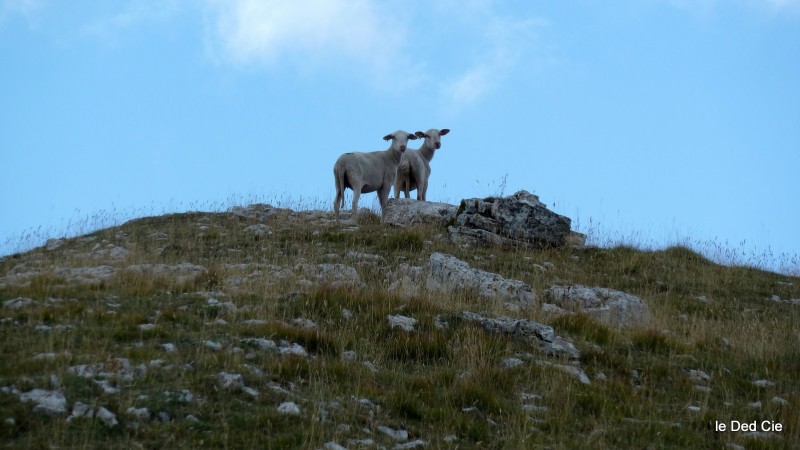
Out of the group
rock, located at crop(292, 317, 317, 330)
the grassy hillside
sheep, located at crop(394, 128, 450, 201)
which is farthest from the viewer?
sheep, located at crop(394, 128, 450, 201)

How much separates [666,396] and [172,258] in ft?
28.8

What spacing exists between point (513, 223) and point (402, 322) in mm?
9687

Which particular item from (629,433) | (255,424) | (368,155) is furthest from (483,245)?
(255,424)

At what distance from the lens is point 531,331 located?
10844 mm

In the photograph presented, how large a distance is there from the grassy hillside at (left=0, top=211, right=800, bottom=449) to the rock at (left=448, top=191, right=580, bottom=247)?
5184 mm

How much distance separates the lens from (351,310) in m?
11.0

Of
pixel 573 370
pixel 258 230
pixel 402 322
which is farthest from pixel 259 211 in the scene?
pixel 573 370

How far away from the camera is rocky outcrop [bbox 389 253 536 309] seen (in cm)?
1313

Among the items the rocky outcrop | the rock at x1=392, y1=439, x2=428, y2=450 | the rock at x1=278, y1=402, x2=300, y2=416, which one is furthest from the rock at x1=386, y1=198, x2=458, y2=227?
the rock at x1=392, y1=439, x2=428, y2=450

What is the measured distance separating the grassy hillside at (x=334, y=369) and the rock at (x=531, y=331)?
0.20 m

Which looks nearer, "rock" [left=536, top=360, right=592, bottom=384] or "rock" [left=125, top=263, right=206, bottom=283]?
"rock" [left=536, top=360, right=592, bottom=384]

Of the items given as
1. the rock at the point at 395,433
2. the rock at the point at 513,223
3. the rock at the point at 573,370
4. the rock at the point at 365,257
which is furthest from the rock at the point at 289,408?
the rock at the point at 513,223

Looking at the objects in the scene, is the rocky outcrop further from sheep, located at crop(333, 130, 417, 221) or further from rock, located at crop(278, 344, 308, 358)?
sheep, located at crop(333, 130, 417, 221)

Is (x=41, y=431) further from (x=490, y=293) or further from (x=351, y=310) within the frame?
(x=490, y=293)
